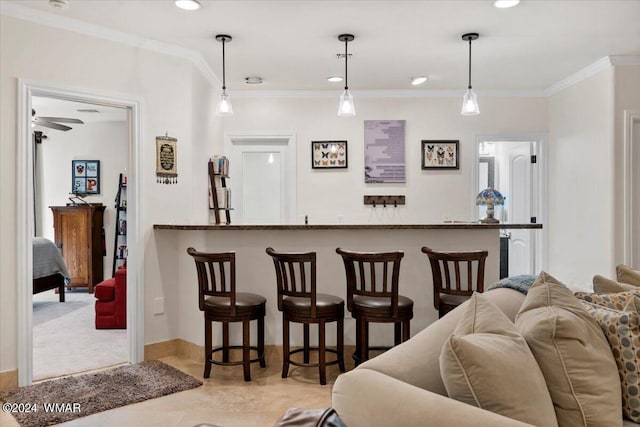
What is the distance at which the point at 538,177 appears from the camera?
543 centimetres

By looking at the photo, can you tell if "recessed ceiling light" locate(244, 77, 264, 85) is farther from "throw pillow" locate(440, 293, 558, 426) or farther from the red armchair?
"throw pillow" locate(440, 293, 558, 426)

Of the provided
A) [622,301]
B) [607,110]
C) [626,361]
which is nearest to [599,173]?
[607,110]

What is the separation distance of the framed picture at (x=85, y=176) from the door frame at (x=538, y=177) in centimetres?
552

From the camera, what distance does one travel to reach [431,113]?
541cm

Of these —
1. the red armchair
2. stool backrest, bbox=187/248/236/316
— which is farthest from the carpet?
stool backrest, bbox=187/248/236/316

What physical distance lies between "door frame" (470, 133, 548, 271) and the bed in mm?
5186

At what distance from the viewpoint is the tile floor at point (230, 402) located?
261cm

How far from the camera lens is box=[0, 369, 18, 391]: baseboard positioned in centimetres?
299

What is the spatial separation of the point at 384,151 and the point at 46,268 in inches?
172

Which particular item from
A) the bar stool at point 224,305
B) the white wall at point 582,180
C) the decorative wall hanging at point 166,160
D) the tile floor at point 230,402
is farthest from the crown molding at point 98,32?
the white wall at point 582,180

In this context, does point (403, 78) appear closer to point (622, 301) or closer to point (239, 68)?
point (239, 68)

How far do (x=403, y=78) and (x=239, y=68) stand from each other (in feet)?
5.69

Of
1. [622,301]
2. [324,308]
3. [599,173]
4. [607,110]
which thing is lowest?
[324,308]

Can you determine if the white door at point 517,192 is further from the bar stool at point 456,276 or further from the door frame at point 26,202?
the door frame at point 26,202
